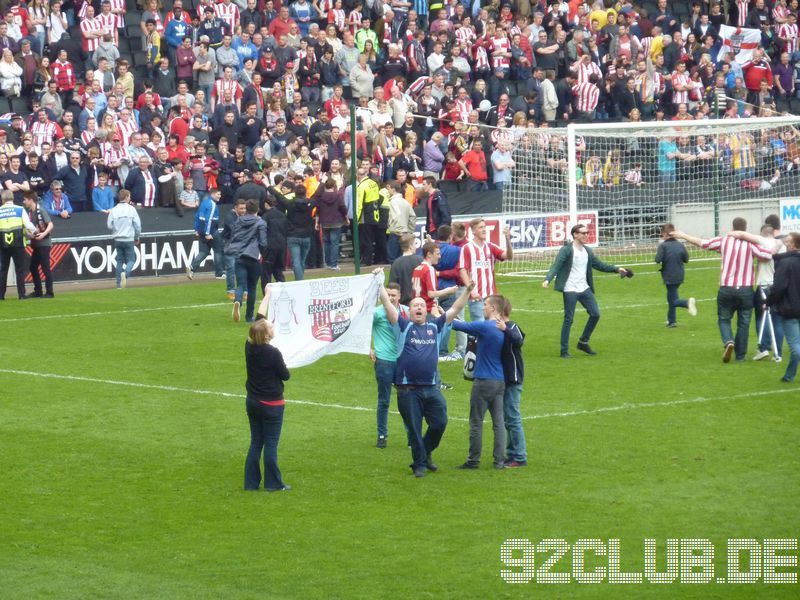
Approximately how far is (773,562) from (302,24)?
3017cm

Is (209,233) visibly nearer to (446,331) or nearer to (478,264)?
(478,264)

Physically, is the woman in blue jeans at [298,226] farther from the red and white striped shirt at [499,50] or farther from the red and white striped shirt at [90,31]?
the red and white striped shirt at [499,50]

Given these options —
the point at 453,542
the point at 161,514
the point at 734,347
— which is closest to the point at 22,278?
the point at 734,347

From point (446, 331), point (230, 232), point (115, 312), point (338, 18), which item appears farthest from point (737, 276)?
point (338, 18)

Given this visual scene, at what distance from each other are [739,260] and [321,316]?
6006 mm

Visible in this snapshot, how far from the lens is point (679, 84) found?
42875 millimetres

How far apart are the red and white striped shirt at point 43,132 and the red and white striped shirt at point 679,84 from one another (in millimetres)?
18875

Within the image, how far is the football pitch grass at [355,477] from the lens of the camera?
11688 millimetres

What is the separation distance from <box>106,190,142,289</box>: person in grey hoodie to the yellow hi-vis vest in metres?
2.41

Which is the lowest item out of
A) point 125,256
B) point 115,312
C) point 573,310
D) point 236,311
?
point 115,312

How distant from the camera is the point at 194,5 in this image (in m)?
39.2

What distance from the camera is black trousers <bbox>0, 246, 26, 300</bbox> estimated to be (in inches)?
1134

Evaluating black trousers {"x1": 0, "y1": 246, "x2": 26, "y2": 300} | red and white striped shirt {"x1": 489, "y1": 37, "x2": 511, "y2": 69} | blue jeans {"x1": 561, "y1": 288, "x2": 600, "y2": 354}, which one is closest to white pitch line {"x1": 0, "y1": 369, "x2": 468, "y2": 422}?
blue jeans {"x1": 561, "y1": 288, "x2": 600, "y2": 354}

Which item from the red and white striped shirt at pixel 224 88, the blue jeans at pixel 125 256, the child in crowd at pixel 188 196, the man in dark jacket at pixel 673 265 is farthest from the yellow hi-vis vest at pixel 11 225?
the man in dark jacket at pixel 673 265
